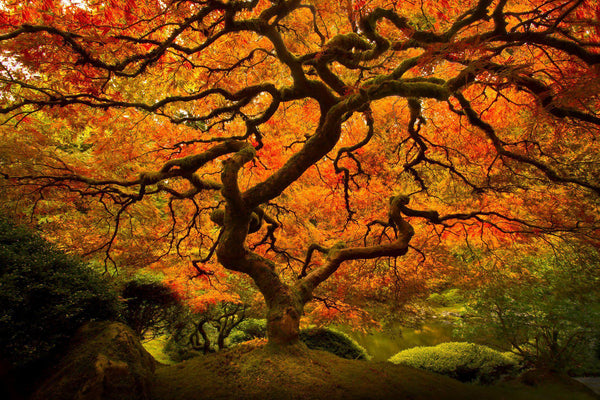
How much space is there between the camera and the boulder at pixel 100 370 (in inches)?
87.2

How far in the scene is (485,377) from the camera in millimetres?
5379

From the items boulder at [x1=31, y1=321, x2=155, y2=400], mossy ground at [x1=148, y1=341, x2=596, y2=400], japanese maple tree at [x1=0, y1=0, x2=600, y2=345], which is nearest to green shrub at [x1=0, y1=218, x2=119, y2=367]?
boulder at [x1=31, y1=321, x2=155, y2=400]

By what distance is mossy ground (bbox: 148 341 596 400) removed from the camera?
2563mm

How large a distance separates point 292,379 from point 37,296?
239cm

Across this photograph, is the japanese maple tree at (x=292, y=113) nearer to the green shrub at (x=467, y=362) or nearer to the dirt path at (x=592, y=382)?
the green shrub at (x=467, y=362)

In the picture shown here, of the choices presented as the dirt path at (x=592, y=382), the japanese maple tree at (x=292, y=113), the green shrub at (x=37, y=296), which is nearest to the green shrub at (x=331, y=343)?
the japanese maple tree at (x=292, y=113)

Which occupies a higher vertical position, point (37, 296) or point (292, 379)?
point (37, 296)

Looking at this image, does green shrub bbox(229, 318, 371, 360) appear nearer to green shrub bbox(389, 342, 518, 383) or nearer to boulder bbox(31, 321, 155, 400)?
green shrub bbox(389, 342, 518, 383)

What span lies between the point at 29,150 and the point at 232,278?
185 inches

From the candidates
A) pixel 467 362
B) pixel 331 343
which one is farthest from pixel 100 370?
pixel 467 362

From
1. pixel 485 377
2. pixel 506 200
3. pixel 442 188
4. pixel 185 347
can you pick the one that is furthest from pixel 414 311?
pixel 185 347

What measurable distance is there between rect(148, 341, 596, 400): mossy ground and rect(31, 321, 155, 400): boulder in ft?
0.88

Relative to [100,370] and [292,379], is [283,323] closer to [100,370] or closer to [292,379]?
[292,379]

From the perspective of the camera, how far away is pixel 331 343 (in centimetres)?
526
